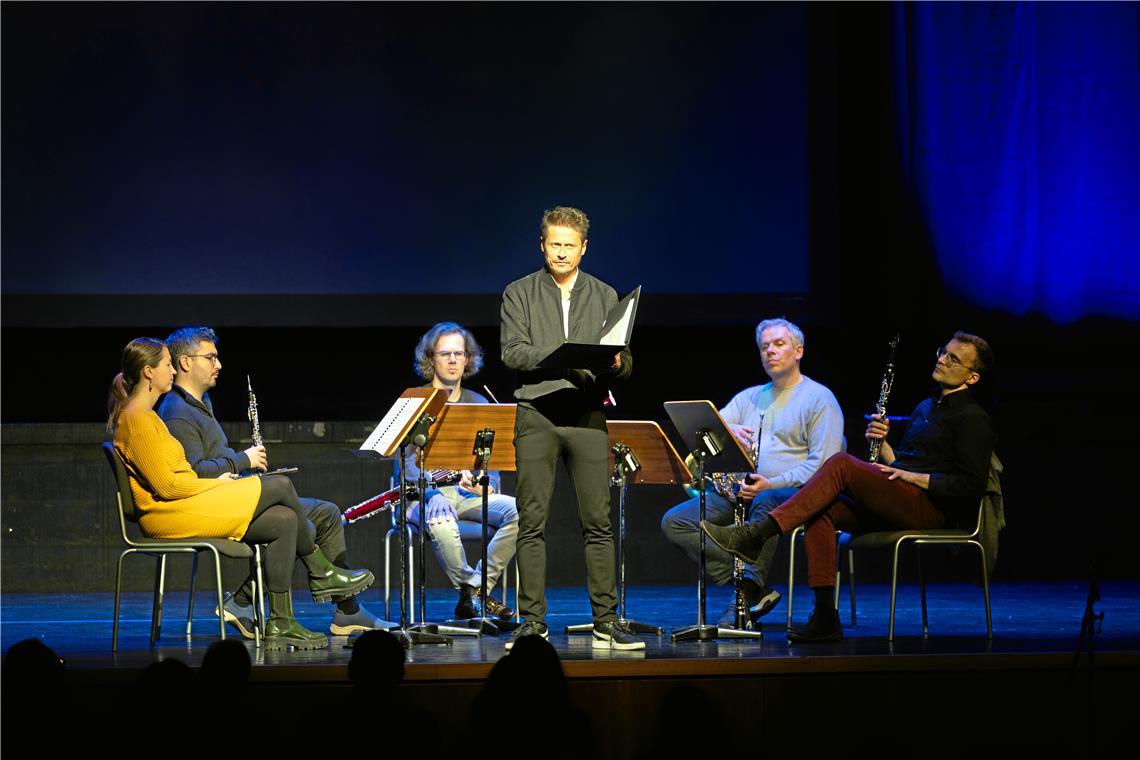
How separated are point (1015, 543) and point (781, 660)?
3.93 m

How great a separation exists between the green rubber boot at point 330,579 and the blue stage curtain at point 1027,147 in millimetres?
3994

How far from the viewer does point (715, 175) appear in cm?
711

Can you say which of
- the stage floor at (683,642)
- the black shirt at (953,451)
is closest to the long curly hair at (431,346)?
the stage floor at (683,642)

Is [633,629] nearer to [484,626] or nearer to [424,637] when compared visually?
[484,626]

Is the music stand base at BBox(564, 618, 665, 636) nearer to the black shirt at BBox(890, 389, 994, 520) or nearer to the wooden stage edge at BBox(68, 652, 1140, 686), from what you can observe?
the wooden stage edge at BBox(68, 652, 1140, 686)

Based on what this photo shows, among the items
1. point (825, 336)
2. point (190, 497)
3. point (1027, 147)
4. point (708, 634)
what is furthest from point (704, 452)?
point (1027, 147)

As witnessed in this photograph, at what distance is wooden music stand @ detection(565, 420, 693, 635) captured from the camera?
4.49m

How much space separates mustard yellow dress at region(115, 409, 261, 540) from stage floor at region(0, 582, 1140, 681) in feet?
1.30

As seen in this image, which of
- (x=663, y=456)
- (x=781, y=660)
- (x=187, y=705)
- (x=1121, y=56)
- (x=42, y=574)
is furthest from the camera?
(x=1121, y=56)

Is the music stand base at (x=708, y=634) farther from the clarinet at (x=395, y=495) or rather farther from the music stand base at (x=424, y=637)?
the clarinet at (x=395, y=495)

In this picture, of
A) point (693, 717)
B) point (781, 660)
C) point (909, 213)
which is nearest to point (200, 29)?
point (909, 213)

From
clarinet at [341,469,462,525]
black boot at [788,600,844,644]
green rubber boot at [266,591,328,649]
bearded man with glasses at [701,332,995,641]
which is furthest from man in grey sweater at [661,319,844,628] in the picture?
green rubber boot at [266,591,328,649]

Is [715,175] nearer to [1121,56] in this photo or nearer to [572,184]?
[572,184]

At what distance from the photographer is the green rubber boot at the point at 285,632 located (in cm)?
422
